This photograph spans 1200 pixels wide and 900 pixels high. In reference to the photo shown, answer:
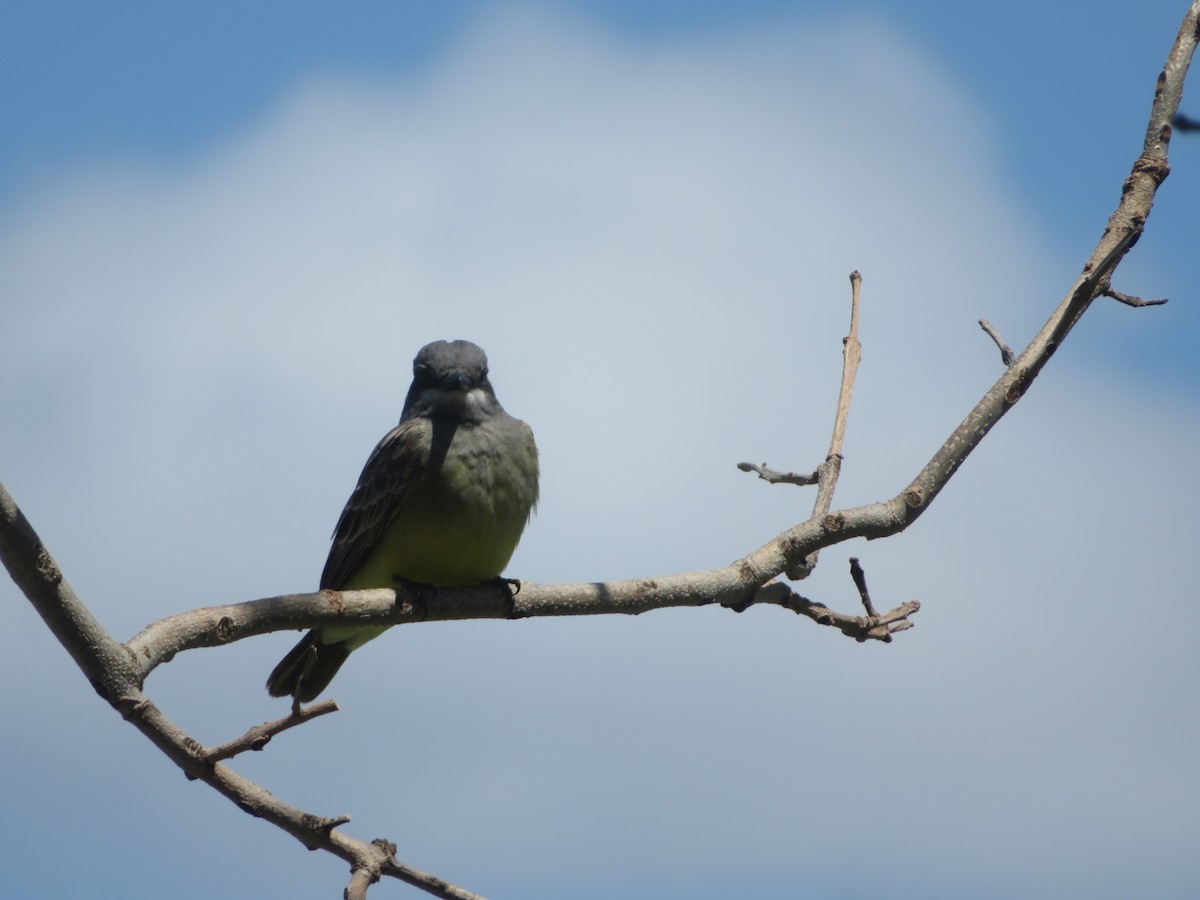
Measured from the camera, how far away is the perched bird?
8.34 meters

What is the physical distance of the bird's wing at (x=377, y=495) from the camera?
8672 mm

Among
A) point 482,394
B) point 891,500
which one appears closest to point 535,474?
point 482,394

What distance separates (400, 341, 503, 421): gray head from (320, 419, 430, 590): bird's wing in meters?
0.22

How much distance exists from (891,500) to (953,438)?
426 mm

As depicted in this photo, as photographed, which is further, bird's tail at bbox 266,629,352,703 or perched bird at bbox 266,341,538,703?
bird's tail at bbox 266,629,352,703

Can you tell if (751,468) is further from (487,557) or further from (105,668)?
(105,668)

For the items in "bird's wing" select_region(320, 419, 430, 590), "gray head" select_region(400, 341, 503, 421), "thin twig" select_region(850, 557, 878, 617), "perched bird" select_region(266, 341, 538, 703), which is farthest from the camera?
"gray head" select_region(400, 341, 503, 421)

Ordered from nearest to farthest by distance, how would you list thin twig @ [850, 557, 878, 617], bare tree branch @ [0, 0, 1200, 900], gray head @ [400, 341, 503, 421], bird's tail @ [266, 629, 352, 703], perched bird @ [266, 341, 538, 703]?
bare tree branch @ [0, 0, 1200, 900] → thin twig @ [850, 557, 878, 617] → perched bird @ [266, 341, 538, 703] → bird's tail @ [266, 629, 352, 703] → gray head @ [400, 341, 503, 421]

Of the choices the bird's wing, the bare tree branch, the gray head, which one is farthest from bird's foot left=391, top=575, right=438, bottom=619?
the gray head

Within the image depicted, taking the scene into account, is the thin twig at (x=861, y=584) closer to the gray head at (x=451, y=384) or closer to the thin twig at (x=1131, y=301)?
the thin twig at (x=1131, y=301)

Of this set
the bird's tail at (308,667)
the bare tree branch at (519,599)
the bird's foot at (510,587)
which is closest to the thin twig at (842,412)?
the bare tree branch at (519,599)

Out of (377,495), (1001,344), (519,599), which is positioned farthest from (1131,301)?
(377,495)

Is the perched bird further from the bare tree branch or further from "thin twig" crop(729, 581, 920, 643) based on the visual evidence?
"thin twig" crop(729, 581, 920, 643)

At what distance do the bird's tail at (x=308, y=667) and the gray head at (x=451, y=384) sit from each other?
5.74ft
